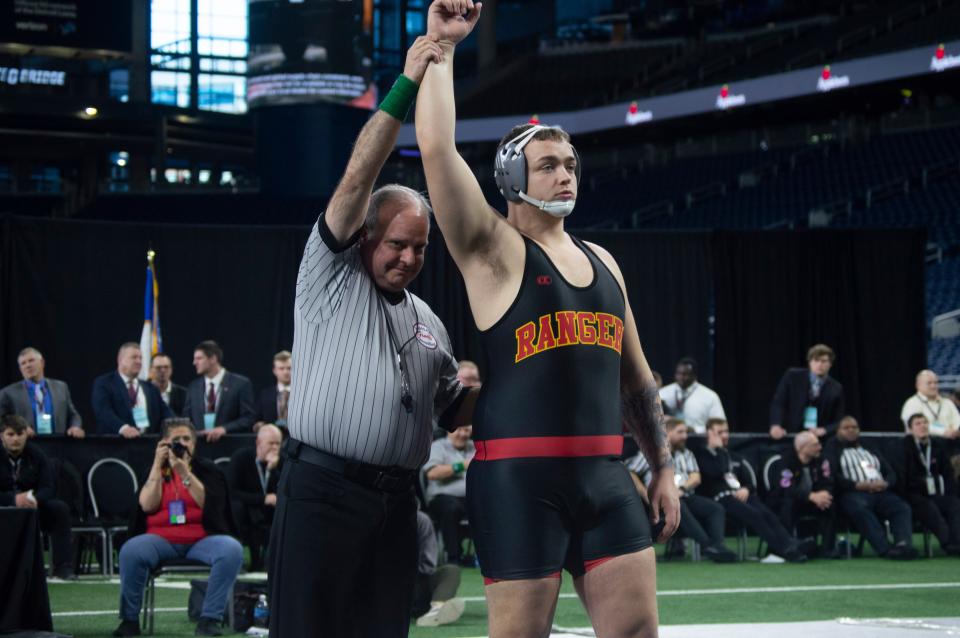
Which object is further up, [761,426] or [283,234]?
[283,234]

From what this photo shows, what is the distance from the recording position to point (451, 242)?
11.7 feet

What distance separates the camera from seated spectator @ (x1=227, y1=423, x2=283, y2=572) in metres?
10.5

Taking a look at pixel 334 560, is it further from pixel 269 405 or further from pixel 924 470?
pixel 924 470

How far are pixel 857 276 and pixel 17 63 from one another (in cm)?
2495

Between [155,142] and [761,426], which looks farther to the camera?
[155,142]

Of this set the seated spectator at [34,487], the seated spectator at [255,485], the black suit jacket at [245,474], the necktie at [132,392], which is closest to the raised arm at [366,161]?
the seated spectator at [34,487]

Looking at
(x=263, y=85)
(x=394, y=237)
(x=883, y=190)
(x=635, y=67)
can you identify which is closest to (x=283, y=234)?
(x=263, y=85)

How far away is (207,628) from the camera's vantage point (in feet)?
25.1

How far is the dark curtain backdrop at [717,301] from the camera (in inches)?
595

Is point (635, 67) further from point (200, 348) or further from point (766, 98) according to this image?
point (200, 348)

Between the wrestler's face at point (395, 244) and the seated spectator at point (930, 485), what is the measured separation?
9.82m

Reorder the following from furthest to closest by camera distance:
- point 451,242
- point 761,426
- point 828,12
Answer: point 828,12 → point 761,426 → point 451,242

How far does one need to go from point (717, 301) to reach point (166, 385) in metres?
6.98

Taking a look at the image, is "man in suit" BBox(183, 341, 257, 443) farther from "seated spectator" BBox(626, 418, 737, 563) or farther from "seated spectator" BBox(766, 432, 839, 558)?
"seated spectator" BBox(766, 432, 839, 558)
